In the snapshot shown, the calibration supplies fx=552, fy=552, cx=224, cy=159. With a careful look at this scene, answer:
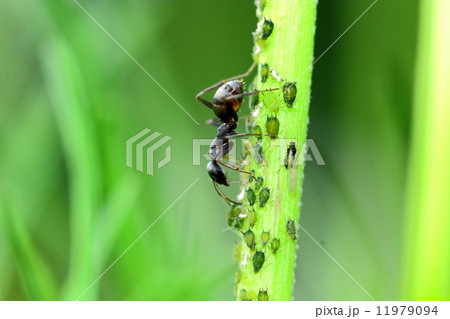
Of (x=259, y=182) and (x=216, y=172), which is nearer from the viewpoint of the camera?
(x=259, y=182)

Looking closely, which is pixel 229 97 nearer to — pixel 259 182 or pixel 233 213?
pixel 233 213

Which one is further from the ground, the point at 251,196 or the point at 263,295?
the point at 251,196

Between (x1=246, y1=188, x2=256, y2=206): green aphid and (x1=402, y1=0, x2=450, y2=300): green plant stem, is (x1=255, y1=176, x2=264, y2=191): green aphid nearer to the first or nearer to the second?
(x1=246, y1=188, x2=256, y2=206): green aphid

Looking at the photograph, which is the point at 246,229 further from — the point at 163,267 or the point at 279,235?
the point at 163,267

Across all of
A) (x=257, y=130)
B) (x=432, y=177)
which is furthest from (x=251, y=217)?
(x=432, y=177)

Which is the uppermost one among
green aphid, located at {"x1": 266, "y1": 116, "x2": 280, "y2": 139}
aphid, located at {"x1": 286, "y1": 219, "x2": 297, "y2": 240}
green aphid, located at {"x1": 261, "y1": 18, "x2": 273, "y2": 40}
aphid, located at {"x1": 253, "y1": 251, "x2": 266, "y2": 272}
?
green aphid, located at {"x1": 261, "y1": 18, "x2": 273, "y2": 40}

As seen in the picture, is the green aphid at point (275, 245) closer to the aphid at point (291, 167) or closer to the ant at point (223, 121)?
the aphid at point (291, 167)

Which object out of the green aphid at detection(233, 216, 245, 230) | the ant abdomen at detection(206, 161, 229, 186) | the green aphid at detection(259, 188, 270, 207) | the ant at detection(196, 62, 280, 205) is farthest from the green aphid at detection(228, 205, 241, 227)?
the ant abdomen at detection(206, 161, 229, 186)
